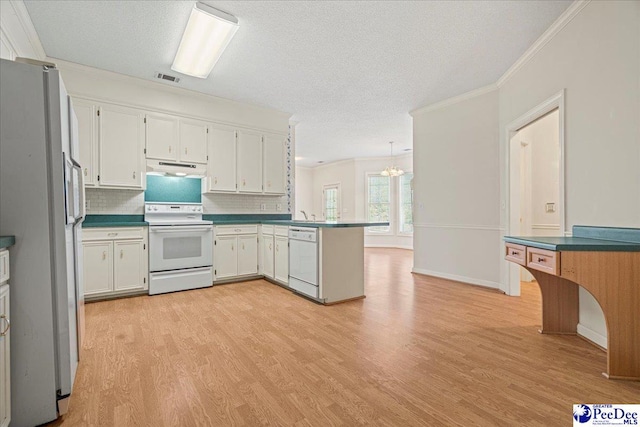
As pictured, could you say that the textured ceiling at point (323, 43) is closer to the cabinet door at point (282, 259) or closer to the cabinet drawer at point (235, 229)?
the cabinet drawer at point (235, 229)

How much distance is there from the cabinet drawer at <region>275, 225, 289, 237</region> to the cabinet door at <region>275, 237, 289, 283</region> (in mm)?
57

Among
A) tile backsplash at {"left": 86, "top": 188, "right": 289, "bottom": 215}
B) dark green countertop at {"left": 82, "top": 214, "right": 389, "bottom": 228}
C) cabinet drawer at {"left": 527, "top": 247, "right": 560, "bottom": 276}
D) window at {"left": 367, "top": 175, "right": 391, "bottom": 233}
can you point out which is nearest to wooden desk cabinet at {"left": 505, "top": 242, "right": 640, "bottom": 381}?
cabinet drawer at {"left": 527, "top": 247, "right": 560, "bottom": 276}

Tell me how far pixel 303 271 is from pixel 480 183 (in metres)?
2.89

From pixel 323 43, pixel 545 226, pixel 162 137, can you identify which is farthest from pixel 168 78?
pixel 545 226

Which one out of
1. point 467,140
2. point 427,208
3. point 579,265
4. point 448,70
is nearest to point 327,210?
point 427,208

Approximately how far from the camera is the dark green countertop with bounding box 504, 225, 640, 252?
195 cm

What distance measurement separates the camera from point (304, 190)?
1160 centimetres

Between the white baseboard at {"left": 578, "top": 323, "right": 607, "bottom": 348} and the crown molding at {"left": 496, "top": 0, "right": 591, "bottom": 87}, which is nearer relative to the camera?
the white baseboard at {"left": 578, "top": 323, "right": 607, "bottom": 348}

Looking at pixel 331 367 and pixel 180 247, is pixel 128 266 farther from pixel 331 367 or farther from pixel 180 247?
pixel 331 367

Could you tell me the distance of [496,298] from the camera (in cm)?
383

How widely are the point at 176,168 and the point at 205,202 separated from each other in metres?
0.73

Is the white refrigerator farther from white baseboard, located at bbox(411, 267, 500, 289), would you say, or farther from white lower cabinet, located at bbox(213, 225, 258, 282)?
white baseboard, located at bbox(411, 267, 500, 289)

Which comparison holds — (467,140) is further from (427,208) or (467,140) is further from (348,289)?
(348,289)

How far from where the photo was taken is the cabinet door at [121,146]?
12.8 ft
